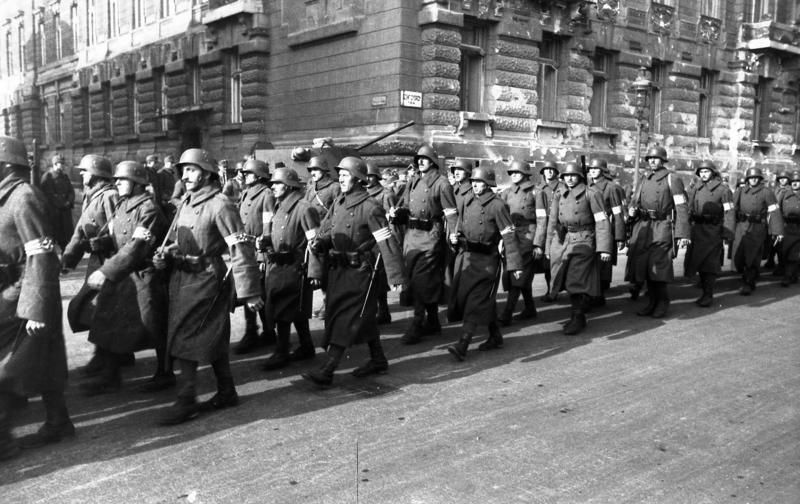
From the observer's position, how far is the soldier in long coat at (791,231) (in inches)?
485

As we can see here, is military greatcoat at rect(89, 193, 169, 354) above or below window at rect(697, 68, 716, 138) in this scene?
below

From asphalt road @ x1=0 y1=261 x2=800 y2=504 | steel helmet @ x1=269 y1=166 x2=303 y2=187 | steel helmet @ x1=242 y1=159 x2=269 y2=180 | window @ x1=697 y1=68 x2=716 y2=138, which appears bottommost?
asphalt road @ x1=0 y1=261 x2=800 y2=504

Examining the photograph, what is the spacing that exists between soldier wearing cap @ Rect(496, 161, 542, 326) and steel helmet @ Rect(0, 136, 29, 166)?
5481 mm

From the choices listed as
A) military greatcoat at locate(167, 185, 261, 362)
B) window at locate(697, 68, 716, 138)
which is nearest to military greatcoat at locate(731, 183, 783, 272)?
military greatcoat at locate(167, 185, 261, 362)

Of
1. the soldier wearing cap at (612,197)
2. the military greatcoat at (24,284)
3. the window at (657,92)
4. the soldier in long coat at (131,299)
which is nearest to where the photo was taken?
the military greatcoat at (24,284)

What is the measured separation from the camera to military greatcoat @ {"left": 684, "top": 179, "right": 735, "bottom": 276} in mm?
10336

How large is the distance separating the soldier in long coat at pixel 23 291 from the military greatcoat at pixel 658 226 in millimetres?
6946

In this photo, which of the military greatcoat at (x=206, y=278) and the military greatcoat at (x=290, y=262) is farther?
the military greatcoat at (x=290, y=262)

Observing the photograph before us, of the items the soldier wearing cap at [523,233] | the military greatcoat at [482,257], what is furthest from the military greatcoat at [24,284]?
the soldier wearing cap at [523,233]

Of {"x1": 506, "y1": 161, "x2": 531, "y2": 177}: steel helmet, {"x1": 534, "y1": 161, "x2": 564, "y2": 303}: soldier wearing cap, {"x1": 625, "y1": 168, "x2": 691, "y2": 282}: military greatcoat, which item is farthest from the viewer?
{"x1": 625, "y1": 168, "x2": 691, "y2": 282}: military greatcoat

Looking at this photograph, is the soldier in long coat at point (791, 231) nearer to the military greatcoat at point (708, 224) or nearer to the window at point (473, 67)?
the military greatcoat at point (708, 224)

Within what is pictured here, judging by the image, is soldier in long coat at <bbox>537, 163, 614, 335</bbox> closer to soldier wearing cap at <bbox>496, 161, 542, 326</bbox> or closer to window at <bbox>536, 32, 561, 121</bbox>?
soldier wearing cap at <bbox>496, 161, 542, 326</bbox>

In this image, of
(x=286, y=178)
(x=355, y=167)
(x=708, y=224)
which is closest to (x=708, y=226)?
(x=708, y=224)

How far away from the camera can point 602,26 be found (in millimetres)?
21234
